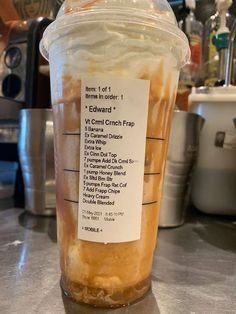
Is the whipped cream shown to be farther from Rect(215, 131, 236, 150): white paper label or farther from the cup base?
Rect(215, 131, 236, 150): white paper label

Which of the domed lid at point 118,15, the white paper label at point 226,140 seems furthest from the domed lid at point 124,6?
the white paper label at point 226,140

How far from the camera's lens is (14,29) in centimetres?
77

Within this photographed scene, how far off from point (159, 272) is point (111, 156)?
0.63 feet

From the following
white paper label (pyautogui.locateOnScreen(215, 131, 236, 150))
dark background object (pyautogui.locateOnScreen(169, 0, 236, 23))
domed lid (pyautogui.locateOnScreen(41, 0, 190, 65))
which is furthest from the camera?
dark background object (pyautogui.locateOnScreen(169, 0, 236, 23))

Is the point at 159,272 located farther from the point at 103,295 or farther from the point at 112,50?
the point at 112,50

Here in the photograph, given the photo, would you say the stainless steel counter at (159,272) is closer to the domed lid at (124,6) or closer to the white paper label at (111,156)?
the white paper label at (111,156)

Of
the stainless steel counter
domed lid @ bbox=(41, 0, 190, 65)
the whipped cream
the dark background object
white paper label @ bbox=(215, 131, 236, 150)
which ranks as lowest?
the stainless steel counter

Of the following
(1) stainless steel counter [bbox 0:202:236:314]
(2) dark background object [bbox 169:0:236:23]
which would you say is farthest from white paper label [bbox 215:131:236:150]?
(2) dark background object [bbox 169:0:236:23]

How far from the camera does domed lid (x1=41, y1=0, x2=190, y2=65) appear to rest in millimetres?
273

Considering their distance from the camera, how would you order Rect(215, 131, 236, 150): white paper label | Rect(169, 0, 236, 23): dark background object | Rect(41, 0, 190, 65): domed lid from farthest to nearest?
Rect(169, 0, 236, 23): dark background object
Rect(215, 131, 236, 150): white paper label
Rect(41, 0, 190, 65): domed lid

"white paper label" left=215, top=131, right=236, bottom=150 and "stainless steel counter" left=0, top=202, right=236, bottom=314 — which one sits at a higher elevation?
"white paper label" left=215, top=131, right=236, bottom=150

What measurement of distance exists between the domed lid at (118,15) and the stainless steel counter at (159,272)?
253 mm

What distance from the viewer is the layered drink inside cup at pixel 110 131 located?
0.27m

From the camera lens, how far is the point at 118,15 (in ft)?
0.89
